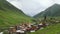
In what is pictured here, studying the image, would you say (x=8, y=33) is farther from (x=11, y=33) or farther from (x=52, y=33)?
(x=52, y=33)

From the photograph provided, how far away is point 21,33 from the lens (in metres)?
123

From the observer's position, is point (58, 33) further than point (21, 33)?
No

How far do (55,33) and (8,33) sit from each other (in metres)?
58.7

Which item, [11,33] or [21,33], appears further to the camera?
[11,33]

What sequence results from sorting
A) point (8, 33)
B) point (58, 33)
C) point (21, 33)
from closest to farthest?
point (58, 33), point (21, 33), point (8, 33)

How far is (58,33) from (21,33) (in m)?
48.9

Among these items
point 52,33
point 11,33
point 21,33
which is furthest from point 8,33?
point 52,33

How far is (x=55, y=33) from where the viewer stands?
259 feet

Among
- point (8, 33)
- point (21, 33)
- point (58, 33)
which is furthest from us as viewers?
point (8, 33)

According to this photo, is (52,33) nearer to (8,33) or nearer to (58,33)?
(58,33)

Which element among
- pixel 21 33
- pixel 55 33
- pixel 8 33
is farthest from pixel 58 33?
pixel 8 33

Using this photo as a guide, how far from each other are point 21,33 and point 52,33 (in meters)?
46.2

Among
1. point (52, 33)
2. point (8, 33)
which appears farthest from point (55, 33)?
point (8, 33)

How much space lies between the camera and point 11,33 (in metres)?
134
